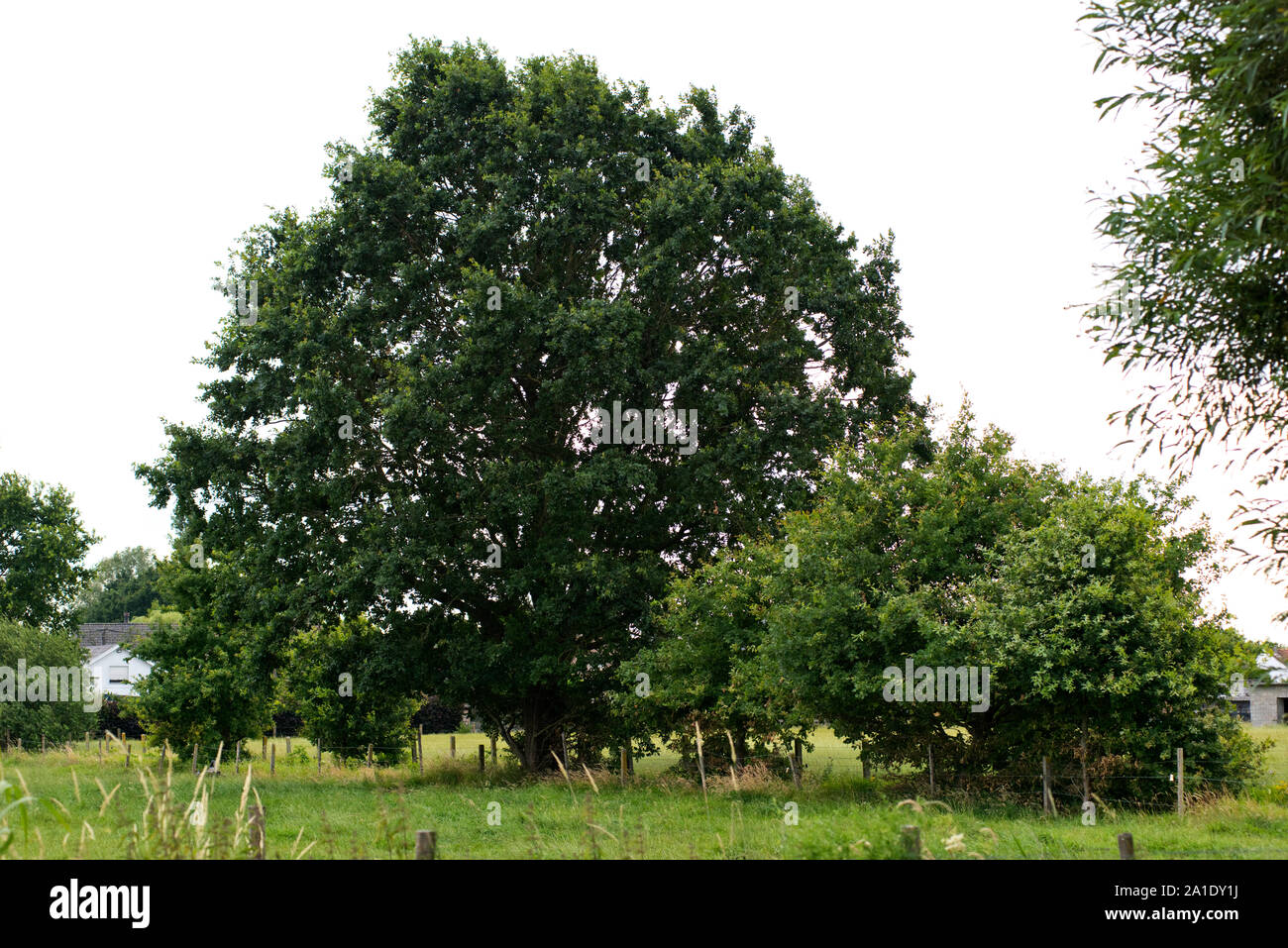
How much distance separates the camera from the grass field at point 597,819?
8.28 metres

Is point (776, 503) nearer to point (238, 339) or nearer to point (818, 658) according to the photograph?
point (818, 658)

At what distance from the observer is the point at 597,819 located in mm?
15703

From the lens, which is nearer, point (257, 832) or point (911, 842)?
point (911, 842)

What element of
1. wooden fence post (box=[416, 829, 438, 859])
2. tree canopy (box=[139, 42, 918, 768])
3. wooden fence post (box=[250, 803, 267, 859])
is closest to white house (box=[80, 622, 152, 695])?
tree canopy (box=[139, 42, 918, 768])

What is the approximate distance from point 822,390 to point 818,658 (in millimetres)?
7547

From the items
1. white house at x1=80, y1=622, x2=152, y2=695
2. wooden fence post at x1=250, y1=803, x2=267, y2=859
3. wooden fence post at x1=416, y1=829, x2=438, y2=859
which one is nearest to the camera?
wooden fence post at x1=416, y1=829, x2=438, y2=859

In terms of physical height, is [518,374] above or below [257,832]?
above

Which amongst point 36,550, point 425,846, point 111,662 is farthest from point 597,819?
point 111,662

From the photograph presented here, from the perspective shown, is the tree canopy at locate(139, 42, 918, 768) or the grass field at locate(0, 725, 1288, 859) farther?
the tree canopy at locate(139, 42, 918, 768)

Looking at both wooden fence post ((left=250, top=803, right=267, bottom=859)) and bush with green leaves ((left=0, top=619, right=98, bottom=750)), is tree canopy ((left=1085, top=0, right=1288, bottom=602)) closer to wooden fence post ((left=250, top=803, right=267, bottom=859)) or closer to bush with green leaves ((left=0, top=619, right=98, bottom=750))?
wooden fence post ((left=250, top=803, right=267, bottom=859))

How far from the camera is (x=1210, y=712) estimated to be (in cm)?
1903

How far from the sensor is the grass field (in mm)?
8281

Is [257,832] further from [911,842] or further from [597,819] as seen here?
[597,819]

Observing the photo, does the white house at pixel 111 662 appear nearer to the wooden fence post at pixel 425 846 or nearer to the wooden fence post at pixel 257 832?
the wooden fence post at pixel 257 832
